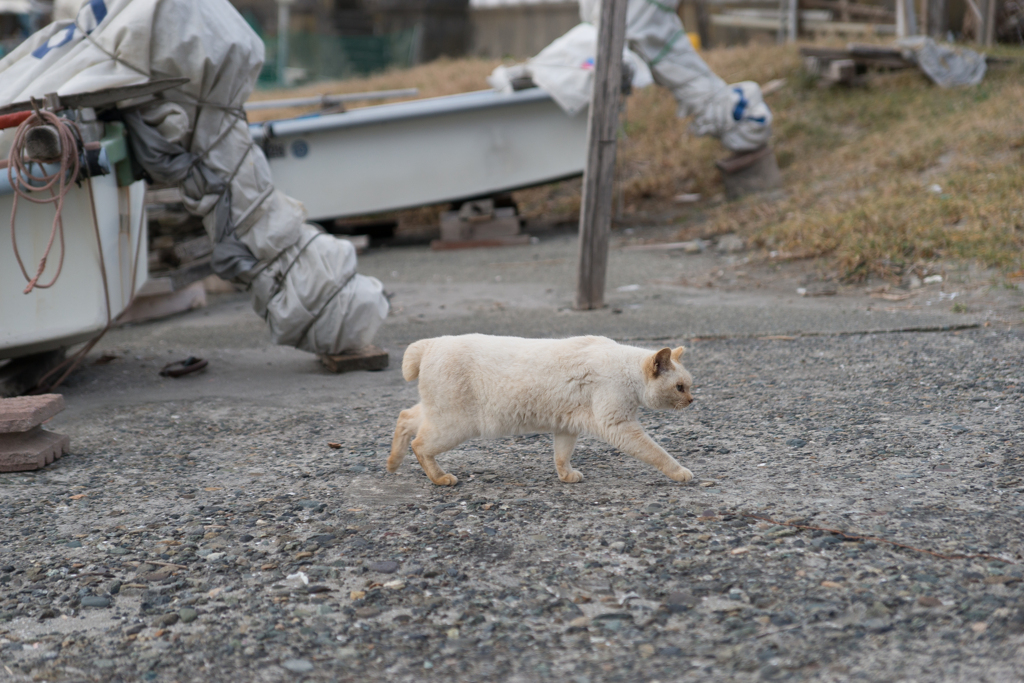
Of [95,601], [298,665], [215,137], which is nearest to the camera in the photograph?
[298,665]

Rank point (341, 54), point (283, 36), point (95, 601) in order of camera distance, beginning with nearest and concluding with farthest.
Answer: point (95, 601)
point (341, 54)
point (283, 36)

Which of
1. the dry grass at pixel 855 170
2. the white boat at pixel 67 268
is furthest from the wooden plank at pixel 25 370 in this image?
the dry grass at pixel 855 170

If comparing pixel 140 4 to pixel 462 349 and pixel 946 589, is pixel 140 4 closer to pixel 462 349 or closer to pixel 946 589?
pixel 462 349

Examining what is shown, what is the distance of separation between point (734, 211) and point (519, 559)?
7480mm

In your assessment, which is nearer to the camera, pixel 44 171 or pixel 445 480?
pixel 445 480

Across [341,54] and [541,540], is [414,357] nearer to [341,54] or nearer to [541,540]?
[541,540]

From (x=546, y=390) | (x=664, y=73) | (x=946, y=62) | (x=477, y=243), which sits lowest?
(x=477, y=243)

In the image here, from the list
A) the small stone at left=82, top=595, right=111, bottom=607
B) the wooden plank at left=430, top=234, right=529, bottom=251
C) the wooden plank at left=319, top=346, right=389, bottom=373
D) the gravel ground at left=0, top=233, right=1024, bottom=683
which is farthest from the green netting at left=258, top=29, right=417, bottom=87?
the small stone at left=82, top=595, right=111, bottom=607

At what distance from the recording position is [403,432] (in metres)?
3.41

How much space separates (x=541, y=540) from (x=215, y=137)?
3283 mm

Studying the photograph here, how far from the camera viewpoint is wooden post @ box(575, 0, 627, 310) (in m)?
6.46

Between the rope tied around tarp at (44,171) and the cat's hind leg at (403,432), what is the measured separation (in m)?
1.95

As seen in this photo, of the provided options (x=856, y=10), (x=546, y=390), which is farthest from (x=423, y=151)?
(x=856, y=10)

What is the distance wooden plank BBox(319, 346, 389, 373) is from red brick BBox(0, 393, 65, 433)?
5.69 feet
